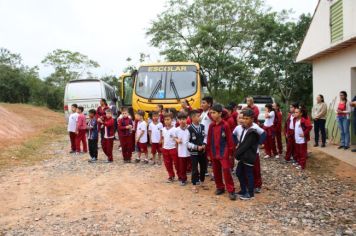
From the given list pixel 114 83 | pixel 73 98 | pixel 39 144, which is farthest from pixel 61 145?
pixel 114 83

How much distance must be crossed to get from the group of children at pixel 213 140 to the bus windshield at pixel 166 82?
1987 mm

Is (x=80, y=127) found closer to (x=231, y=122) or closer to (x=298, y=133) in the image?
(x=231, y=122)

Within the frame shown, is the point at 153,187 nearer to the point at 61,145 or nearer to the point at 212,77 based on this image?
the point at 61,145

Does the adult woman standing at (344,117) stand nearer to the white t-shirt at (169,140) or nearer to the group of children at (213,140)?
the group of children at (213,140)

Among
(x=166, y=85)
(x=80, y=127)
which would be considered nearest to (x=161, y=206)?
(x=80, y=127)

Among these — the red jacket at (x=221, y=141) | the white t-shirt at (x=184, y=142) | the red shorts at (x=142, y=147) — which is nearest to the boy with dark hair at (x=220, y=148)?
the red jacket at (x=221, y=141)

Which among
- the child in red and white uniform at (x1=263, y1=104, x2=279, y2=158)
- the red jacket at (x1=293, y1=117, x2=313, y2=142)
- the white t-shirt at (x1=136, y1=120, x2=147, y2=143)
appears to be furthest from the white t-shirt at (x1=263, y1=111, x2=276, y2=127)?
the white t-shirt at (x1=136, y1=120, x2=147, y2=143)

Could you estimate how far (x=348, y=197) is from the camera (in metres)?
6.76

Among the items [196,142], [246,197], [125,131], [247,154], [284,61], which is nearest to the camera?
[247,154]

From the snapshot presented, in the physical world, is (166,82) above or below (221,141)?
above

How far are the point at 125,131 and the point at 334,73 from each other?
7.06m

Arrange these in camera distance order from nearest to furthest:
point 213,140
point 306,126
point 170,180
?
point 213,140, point 170,180, point 306,126

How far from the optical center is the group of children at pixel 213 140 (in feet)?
21.8

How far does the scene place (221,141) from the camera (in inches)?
264
